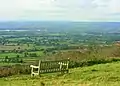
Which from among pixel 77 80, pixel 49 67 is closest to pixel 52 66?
pixel 49 67

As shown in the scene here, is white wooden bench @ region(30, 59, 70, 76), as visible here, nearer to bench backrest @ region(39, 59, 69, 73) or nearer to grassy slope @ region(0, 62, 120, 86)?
bench backrest @ region(39, 59, 69, 73)

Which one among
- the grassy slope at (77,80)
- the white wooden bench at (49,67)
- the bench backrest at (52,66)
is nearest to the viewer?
the grassy slope at (77,80)

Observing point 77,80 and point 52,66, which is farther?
point 52,66

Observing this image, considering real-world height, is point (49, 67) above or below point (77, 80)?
above

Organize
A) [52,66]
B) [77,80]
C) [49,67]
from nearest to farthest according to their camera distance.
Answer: [77,80] → [49,67] → [52,66]

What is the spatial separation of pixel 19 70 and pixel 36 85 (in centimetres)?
541

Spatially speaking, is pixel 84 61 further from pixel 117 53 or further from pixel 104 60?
pixel 117 53

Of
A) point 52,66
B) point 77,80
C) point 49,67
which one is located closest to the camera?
point 77,80

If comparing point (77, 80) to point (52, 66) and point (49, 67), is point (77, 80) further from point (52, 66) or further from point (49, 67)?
point (52, 66)

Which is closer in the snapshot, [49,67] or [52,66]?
[49,67]

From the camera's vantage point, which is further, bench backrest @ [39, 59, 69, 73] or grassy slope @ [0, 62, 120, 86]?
bench backrest @ [39, 59, 69, 73]

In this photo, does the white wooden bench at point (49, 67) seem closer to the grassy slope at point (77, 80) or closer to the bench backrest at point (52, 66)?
the bench backrest at point (52, 66)

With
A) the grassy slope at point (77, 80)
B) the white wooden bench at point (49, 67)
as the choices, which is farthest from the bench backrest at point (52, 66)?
the grassy slope at point (77, 80)

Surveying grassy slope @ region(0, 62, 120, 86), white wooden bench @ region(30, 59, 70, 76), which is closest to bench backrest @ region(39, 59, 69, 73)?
white wooden bench @ region(30, 59, 70, 76)
